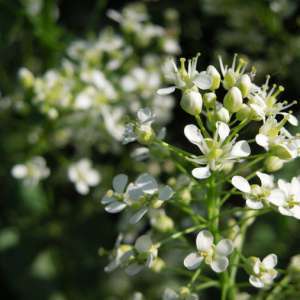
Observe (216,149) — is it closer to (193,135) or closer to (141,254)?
(193,135)

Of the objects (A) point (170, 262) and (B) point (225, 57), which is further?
(B) point (225, 57)

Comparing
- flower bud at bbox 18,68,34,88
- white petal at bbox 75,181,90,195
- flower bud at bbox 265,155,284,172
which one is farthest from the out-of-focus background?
flower bud at bbox 265,155,284,172

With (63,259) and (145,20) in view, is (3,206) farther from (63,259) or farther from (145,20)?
(145,20)

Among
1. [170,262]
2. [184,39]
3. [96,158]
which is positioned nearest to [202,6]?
[184,39]

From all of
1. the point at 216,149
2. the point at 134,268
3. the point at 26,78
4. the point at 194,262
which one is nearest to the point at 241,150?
the point at 216,149

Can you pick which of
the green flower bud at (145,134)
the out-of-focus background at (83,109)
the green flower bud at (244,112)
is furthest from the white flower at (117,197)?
the out-of-focus background at (83,109)

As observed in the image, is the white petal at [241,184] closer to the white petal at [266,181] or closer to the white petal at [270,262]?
the white petal at [266,181]

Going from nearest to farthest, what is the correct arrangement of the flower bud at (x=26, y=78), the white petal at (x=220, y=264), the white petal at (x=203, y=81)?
the white petal at (x=220, y=264)
the white petal at (x=203, y=81)
the flower bud at (x=26, y=78)
